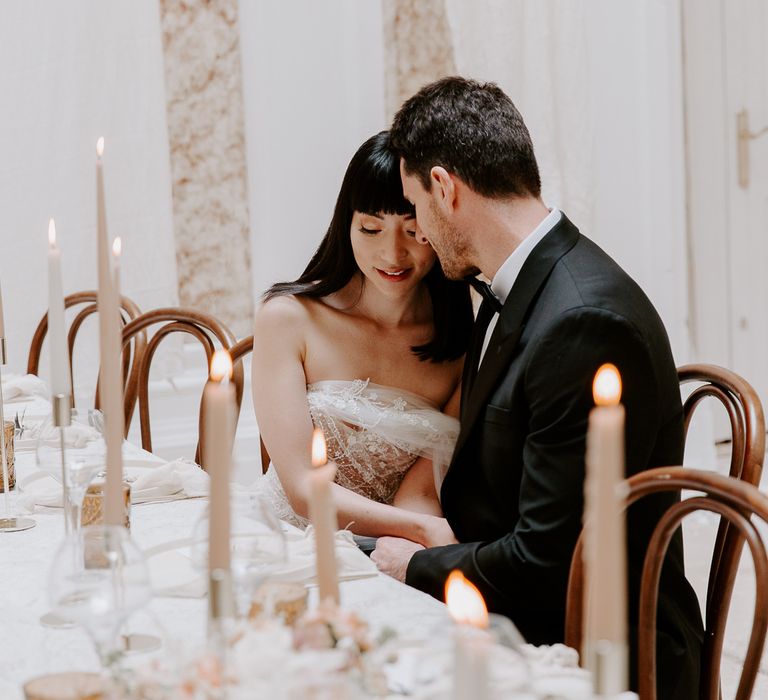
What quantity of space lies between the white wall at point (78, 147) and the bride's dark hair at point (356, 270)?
134 centimetres

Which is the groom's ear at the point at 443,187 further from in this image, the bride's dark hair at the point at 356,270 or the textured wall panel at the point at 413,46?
the textured wall panel at the point at 413,46

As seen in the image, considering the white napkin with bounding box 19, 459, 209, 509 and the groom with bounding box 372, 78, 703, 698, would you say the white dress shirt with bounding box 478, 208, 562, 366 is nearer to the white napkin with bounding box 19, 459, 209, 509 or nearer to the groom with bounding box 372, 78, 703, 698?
the groom with bounding box 372, 78, 703, 698

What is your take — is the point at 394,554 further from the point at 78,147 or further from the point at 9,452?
the point at 78,147

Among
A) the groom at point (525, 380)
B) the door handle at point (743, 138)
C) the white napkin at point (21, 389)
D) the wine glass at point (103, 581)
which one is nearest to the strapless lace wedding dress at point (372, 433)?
the groom at point (525, 380)

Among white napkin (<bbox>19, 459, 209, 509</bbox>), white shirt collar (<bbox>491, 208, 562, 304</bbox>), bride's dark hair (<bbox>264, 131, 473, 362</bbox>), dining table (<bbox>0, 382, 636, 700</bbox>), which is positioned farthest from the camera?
bride's dark hair (<bbox>264, 131, 473, 362</bbox>)

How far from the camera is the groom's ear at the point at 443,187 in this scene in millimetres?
1866

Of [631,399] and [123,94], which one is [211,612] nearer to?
[631,399]

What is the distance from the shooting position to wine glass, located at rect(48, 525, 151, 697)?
95 cm

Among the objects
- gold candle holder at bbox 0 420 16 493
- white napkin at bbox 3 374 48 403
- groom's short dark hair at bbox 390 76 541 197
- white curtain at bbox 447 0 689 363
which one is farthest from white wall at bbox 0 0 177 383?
groom's short dark hair at bbox 390 76 541 197

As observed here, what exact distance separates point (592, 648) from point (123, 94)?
312 cm

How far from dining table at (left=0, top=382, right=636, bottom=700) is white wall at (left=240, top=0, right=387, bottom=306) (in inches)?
81.3

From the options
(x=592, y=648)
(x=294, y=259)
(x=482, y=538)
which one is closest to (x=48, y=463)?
(x=482, y=538)

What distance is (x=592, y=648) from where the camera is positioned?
667 millimetres

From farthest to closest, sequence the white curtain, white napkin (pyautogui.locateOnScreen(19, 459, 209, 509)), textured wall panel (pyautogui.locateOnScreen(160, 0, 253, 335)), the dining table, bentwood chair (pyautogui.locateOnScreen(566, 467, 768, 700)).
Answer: the white curtain
textured wall panel (pyautogui.locateOnScreen(160, 0, 253, 335))
white napkin (pyautogui.locateOnScreen(19, 459, 209, 509))
bentwood chair (pyautogui.locateOnScreen(566, 467, 768, 700))
the dining table
